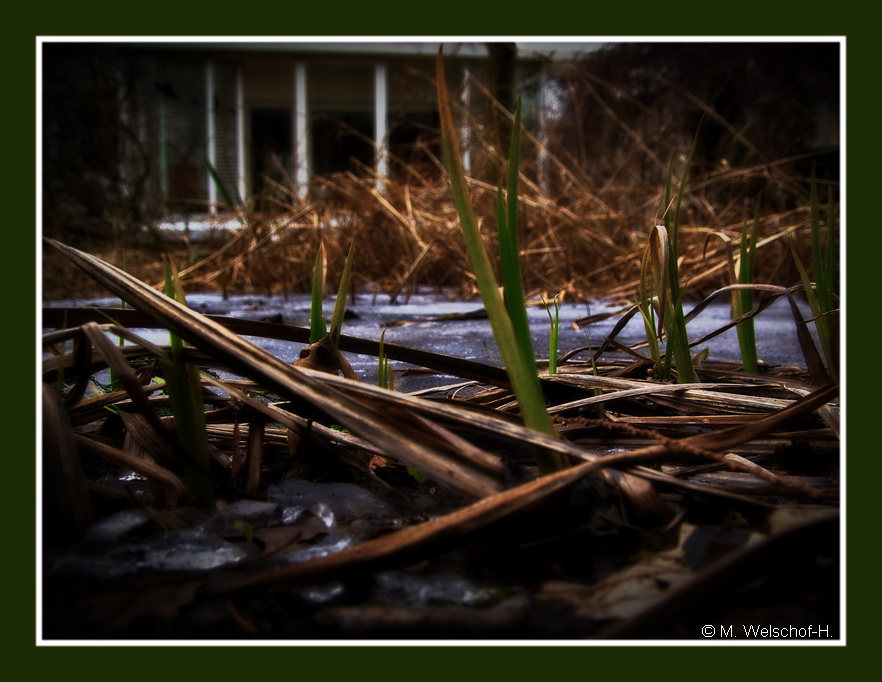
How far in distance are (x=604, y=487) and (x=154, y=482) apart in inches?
16.5

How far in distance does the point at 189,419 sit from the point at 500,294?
0.30 metres

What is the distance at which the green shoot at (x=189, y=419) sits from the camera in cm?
66

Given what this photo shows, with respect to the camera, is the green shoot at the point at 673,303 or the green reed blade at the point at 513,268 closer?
the green reed blade at the point at 513,268

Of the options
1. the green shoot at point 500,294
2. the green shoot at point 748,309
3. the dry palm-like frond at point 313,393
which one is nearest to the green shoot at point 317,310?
the dry palm-like frond at point 313,393

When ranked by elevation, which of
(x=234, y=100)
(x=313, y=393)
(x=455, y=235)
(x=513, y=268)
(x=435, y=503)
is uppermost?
(x=234, y=100)

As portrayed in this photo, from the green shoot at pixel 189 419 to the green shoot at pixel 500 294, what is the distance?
0.27 metres

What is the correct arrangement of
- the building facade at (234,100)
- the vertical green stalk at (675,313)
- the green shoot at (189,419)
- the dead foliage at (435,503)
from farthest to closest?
the building facade at (234,100) < the vertical green stalk at (675,313) < the green shoot at (189,419) < the dead foliage at (435,503)

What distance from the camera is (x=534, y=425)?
0.61m

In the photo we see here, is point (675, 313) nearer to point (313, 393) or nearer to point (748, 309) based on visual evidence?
point (748, 309)

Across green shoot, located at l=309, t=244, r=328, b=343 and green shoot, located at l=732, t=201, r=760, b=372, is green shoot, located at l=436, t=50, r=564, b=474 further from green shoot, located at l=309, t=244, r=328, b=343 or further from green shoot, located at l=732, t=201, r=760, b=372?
green shoot, located at l=732, t=201, r=760, b=372

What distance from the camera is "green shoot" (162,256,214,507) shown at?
66 cm

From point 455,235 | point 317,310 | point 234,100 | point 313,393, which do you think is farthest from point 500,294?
point 234,100

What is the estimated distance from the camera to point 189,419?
668 millimetres

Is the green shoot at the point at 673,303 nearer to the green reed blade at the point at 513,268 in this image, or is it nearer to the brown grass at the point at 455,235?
the green reed blade at the point at 513,268
